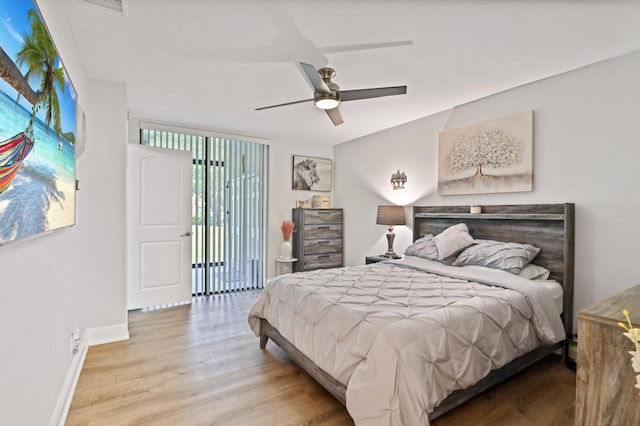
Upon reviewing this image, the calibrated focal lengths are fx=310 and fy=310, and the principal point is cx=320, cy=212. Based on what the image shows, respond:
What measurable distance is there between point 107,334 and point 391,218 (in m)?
3.33

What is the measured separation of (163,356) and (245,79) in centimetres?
254

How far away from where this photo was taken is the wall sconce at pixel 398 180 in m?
4.27

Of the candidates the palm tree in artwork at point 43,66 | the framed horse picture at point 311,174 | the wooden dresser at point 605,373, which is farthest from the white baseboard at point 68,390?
the framed horse picture at point 311,174

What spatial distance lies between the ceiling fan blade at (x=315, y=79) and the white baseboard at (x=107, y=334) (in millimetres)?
2812

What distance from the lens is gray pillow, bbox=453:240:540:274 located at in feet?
8.82

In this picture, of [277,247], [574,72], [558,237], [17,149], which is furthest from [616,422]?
[277,247]

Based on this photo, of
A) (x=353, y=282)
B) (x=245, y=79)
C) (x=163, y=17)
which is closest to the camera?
(x=163, y=17)

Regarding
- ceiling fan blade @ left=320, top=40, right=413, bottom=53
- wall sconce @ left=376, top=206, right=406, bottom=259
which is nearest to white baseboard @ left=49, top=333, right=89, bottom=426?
ceiling fan blade @ left=320, top=40, right=413, bottom=53

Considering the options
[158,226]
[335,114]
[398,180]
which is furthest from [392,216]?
[158,226]

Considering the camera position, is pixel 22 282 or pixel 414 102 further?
pixel 414 102

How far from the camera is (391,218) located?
4082 millimetres

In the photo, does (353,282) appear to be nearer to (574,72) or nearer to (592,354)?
(592,354)

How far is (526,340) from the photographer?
2135mm

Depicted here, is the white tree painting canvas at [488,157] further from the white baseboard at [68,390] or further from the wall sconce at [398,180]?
the white baseboard at [68,390]
